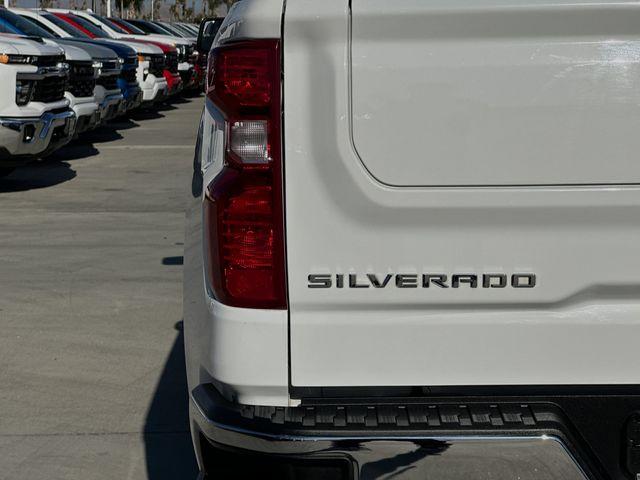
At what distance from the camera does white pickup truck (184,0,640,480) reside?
8.85 feet

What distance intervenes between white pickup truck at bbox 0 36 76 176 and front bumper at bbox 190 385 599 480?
357 inches

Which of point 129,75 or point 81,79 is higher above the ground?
point 81,79

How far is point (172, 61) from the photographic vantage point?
74.7 ft

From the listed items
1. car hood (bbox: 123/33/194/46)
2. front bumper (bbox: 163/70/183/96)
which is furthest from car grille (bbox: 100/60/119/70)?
car hood (bbox: 123/33/194/46)

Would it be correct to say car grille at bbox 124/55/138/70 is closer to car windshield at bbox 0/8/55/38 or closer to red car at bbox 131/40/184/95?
red car at bbox 131/40/184/95

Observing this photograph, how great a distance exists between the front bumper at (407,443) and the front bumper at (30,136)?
906cm

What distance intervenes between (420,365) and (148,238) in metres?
6.82

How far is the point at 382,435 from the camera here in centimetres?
269

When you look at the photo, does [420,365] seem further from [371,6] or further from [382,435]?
[371,6]

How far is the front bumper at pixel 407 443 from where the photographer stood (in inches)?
106

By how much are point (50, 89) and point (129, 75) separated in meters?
6.35

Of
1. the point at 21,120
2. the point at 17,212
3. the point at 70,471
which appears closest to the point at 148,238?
the point at 17,212

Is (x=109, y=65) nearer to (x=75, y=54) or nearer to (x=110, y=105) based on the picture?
(x=110, y=105)

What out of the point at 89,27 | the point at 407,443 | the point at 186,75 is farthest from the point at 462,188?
the point at 186,75
